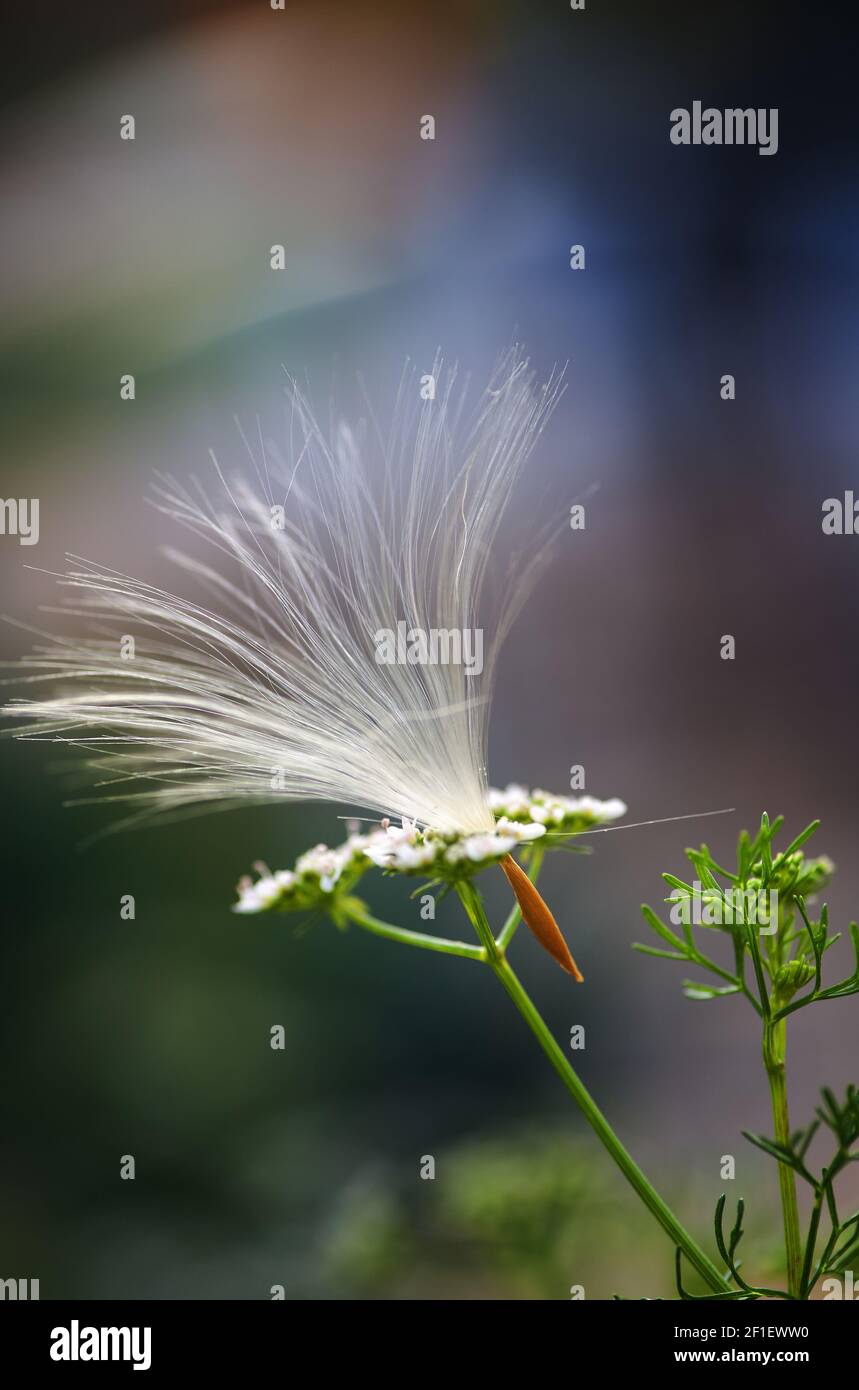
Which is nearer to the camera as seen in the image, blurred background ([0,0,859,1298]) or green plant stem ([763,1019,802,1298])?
green plant stem ([763,1019,802,1298])

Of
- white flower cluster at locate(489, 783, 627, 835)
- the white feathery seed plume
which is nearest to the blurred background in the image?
the white feathery seed plume

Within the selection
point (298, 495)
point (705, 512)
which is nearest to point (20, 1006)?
point (298, 495)

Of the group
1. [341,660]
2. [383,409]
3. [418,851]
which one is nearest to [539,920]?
[418,851]

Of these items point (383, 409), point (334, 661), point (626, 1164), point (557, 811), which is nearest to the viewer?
point (626, 1164)

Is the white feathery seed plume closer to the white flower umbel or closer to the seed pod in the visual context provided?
the white flower umbel

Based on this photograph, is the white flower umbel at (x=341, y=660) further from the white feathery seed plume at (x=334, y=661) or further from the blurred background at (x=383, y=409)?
the blurred background at (x=383, y=409)

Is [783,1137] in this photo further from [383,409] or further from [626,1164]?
[383,409]
